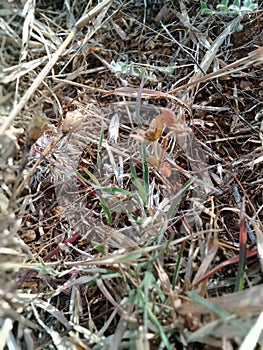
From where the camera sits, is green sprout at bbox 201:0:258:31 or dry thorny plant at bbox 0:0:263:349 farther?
green sprout at bbox 201:0:258:31

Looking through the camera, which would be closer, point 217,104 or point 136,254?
point 136,254

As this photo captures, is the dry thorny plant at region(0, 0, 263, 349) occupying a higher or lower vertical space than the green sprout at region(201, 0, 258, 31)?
lower

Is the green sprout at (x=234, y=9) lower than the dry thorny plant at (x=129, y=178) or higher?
higher

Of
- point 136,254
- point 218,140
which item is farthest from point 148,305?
point 218,140

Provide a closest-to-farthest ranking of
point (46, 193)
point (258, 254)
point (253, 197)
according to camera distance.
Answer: point (258, 254) → point (253, 197) → point (46, 193)

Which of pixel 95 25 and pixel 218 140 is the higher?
pixel 95 25

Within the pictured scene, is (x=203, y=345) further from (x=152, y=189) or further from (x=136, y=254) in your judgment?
(x=152, y=189)

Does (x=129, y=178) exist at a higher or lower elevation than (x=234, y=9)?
lower

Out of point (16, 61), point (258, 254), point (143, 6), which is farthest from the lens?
point (143, 6)
